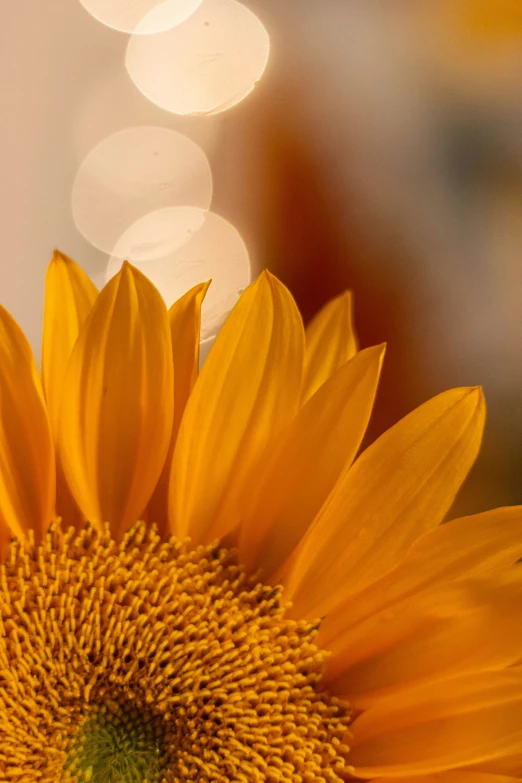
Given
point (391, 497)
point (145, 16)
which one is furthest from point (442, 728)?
point (145, 16)

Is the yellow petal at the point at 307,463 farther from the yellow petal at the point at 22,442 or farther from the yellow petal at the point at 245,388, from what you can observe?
the yellow petal at the point at 22,442

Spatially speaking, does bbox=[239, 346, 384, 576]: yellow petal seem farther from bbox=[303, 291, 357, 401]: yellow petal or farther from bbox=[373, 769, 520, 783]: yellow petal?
bbox=[373, 769, 520, 783]: yellow petal

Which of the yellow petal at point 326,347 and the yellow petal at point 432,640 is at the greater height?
the yellow petal at point 326,347

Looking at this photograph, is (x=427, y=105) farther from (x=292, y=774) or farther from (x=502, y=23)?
(x=292, y=774)

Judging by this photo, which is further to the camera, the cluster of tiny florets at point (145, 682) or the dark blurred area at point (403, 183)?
the dark blurred area at point (403, 183)

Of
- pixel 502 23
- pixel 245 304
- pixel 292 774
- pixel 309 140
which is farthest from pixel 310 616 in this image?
pixel 502 23

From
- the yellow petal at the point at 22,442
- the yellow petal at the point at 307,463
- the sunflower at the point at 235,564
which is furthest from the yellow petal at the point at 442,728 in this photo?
the yellow petal at the point at 22,442

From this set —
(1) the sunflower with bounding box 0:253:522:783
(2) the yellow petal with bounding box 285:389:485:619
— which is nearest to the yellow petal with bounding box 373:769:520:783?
(1) the sunflower with bounding box 0:253:522:783
